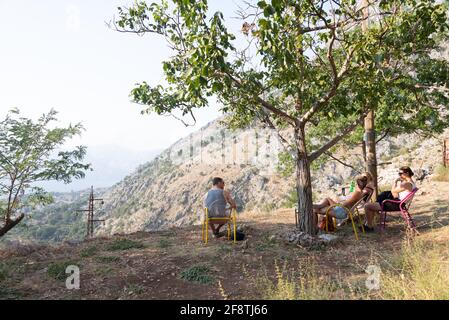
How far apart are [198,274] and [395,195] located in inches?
191

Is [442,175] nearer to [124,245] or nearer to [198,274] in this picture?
[198,274]

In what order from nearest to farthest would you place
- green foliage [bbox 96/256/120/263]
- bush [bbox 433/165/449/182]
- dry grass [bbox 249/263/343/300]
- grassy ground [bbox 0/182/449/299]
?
dry grass [bbox 249/263/343/300] → grassy ground [bbox 0/182/449/299] → green foliage [bbox 96/256/120/263] → bush [bbox 433/165/449/182]

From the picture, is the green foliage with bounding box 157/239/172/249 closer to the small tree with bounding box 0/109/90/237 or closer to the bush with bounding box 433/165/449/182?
the small tree with bounding box 0/109/90/237

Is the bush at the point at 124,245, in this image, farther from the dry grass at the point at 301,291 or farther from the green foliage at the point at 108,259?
the dry grass at the point at 301,291

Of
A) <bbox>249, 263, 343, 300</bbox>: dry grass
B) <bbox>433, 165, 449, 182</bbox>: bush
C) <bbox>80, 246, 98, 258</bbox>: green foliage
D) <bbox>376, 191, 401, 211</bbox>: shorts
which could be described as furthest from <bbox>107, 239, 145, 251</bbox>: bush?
<bbox>433, 165, 449, 182</bbox>: bush

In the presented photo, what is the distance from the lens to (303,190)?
25.3 feet

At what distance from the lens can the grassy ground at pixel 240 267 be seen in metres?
4.51

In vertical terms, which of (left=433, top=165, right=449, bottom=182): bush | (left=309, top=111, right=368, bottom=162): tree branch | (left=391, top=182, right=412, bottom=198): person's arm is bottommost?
(left=391, top=182, right=412, bottom=198): person's arm

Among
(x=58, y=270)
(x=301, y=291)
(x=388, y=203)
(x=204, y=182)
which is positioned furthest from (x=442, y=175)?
(x=204, y=182)

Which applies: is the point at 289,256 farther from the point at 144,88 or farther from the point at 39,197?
the point at 39,197

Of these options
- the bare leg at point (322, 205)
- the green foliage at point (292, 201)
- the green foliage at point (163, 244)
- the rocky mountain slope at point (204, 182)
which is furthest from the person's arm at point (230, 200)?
the rocky mountain slope at point (204, 182)

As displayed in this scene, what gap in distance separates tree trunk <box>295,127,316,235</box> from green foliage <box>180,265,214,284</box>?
2.74 metres

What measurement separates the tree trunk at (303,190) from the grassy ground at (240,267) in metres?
0.66

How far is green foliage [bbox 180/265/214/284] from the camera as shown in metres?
5.52
